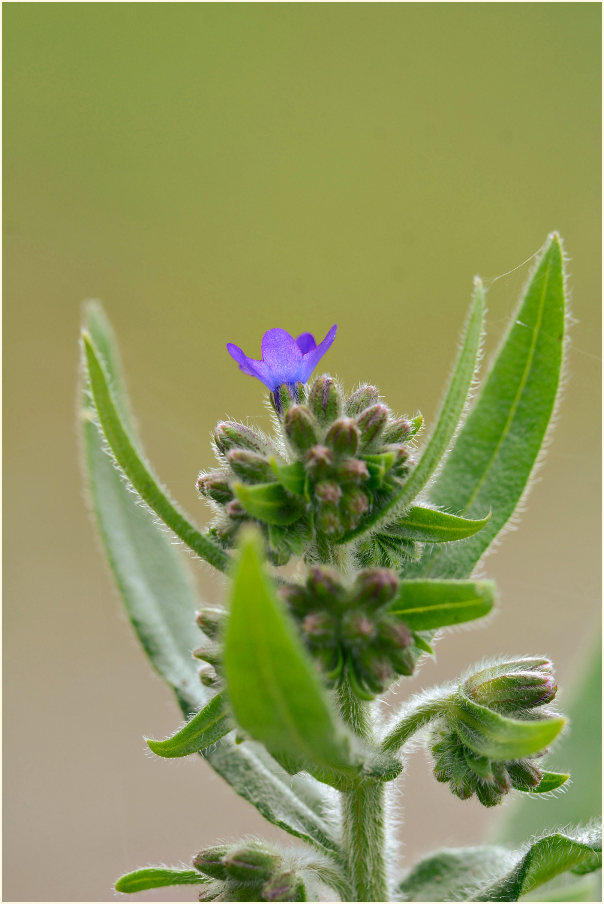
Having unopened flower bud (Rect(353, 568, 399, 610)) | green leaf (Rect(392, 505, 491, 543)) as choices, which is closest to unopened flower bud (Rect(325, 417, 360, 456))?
green leaf (Rect(392, 505, 491, 543))

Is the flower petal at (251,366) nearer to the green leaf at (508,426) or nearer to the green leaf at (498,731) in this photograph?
the green leaf at (508,426)

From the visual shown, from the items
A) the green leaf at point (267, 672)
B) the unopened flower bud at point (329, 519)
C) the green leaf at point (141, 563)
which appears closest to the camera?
the green leaf at point (267, 672)

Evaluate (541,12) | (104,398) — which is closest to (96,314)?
(104,398)

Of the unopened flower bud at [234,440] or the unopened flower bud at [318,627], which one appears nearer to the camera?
the unopened flower bud at [318,627]

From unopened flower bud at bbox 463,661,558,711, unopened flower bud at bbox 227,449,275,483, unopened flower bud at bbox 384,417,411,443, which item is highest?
unopened flower bud at bbox 384,417,411,443

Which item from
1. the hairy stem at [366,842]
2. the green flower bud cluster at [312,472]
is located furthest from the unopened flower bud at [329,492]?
the hairy stem at [366,842]

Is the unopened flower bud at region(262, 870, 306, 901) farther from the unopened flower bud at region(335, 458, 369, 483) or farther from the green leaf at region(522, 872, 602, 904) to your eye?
the unopened flower bud at region(335, 458, 369, 483)

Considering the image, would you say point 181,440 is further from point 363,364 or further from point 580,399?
point 580,399
